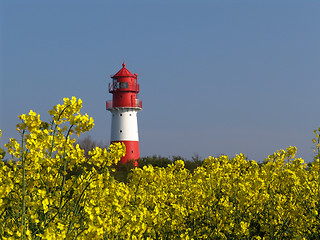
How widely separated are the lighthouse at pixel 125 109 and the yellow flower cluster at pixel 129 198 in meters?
20.4

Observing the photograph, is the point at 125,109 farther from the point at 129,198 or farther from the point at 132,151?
the point at 129,198

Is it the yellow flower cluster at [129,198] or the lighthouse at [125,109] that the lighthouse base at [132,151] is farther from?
the yellow flower cluster at [129,198]

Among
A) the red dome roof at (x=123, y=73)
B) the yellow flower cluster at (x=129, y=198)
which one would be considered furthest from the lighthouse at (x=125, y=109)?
the yellow flower cluster at (x=129, y=198)

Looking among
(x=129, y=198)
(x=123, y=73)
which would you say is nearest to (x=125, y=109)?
(x=123, y=73)

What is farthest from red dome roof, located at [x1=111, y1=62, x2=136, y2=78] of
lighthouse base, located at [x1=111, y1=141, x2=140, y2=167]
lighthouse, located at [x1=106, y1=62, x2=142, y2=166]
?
lighthouse base, located at [x1=111, y1=141, x2=140, y2=167]

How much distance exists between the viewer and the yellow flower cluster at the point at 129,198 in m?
4.01

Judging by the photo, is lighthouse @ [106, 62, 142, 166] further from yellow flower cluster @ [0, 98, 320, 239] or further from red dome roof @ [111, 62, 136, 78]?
yellow flower cluster @ [0, 98, 320, 239]

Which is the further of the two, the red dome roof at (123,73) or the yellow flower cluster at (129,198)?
the red dome roof at (123,73)

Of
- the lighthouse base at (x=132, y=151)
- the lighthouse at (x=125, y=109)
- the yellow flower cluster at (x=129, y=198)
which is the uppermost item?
the lighthouse at (x=125, y=109)

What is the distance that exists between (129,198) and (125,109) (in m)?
24.6

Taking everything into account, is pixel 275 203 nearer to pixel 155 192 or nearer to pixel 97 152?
pixel 155 192

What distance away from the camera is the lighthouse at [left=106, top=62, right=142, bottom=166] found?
29.3 m

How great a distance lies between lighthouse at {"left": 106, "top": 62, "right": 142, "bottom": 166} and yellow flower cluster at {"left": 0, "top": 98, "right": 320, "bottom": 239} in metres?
20.4

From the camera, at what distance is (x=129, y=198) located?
17.1 ft
